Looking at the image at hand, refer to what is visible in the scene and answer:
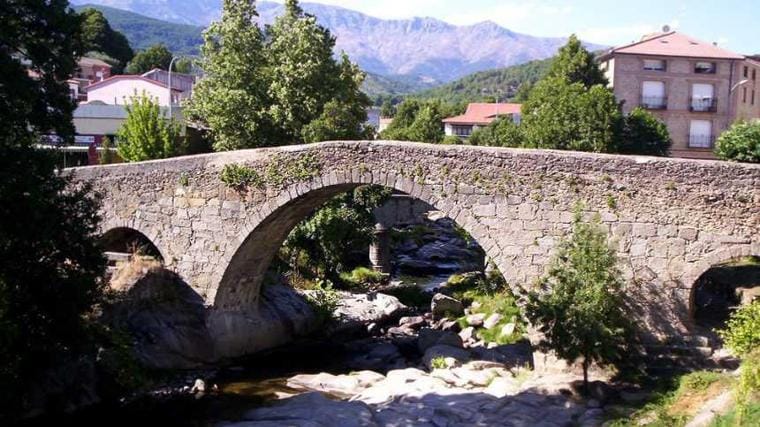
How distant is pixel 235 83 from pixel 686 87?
29.7 meters

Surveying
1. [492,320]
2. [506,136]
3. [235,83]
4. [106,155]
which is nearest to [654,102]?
[506,136]

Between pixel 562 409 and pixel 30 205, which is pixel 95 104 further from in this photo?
pixel 562 409

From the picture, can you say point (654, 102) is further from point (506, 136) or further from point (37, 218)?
point (37, 218)

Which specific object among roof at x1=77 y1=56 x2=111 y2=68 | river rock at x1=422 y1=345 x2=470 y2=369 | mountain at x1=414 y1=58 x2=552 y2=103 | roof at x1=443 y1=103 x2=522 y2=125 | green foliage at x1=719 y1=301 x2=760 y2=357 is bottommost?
river rock at x1=422 y1=345 x2=470 y2=369

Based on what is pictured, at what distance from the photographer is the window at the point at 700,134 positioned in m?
45.1

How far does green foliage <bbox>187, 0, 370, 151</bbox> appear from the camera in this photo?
28.5 m

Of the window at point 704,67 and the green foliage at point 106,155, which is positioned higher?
the window at point 704,67

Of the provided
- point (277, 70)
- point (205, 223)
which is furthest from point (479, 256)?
point (205, 223)

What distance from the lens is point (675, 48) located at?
46.9 m

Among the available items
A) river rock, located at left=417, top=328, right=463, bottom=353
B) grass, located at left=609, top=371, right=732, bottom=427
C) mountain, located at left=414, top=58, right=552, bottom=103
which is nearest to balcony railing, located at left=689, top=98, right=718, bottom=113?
river rock, located at left=417, top=328, right=463, bottom=353

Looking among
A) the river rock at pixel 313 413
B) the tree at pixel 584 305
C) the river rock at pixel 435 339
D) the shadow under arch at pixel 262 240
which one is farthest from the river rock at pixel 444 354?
the tree at pixel 584 305

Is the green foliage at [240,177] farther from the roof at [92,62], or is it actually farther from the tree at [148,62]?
the tree at [148,62]

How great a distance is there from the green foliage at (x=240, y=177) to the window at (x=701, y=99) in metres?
34.9

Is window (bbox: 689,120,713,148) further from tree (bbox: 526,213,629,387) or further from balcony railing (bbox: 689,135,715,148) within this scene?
tree (bbox: 526,213,629,387)
